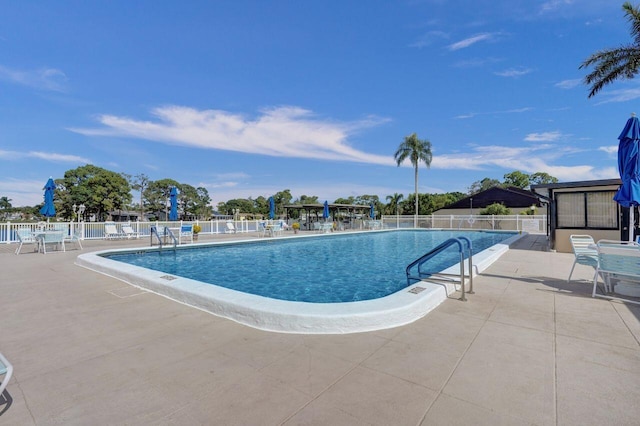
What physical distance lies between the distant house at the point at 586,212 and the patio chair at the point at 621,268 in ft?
20.9

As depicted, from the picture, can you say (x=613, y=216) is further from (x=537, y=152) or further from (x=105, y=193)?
(x=105, y=193)

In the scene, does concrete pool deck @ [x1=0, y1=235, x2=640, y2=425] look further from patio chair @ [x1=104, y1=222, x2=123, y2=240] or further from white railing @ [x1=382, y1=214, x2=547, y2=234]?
white railing @ [x1=382, y1=214, x2=547, y2=234]

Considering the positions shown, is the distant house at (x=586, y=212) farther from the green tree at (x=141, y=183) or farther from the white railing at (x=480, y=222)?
the green tree at (x=141, y=183)

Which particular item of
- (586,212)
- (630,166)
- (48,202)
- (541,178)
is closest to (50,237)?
(48,202)

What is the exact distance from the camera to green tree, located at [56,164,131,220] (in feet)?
129

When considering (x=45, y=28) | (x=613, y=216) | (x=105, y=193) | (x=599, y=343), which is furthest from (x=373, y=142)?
(x=105, y=193)

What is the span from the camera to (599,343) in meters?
2.68

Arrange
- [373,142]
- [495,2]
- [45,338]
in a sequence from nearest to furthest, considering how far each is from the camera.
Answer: [45,338], [495,2], [373,142]

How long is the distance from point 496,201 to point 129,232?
36522 mm

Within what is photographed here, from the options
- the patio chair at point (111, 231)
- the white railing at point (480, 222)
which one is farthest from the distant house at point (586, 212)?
the patio chair at point (111, 231)

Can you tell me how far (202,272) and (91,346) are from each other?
488cm

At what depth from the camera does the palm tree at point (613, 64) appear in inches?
451

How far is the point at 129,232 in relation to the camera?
1403cm

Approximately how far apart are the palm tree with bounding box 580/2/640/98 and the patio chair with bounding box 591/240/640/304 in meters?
12.0
